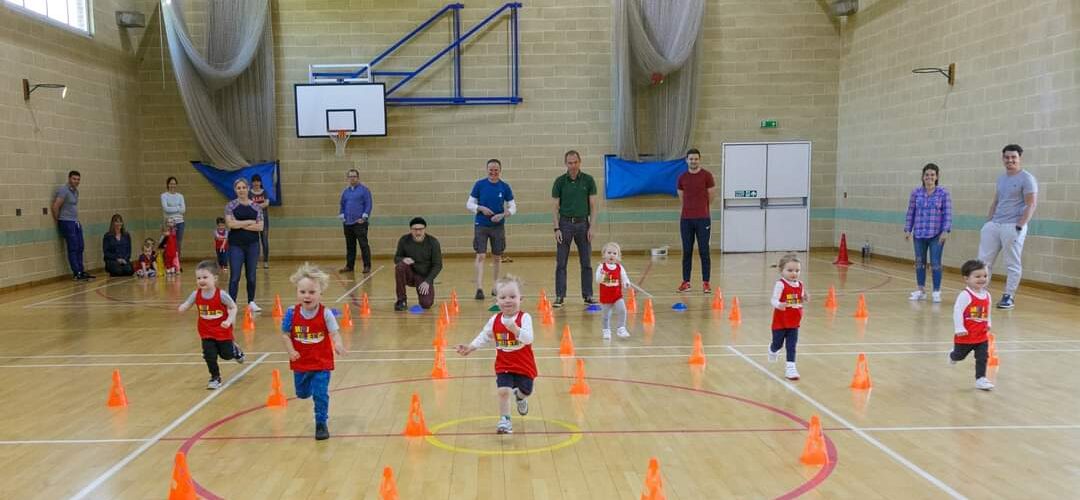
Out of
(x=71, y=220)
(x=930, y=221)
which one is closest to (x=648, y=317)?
(x=930, y=221)

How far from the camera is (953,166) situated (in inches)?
577

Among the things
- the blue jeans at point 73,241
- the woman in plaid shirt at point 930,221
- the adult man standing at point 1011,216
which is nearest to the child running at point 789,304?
the adult man standing at point 1011,216

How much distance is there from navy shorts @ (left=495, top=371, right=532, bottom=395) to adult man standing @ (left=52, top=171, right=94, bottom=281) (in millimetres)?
12710

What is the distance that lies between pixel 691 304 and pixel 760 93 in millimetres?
9316

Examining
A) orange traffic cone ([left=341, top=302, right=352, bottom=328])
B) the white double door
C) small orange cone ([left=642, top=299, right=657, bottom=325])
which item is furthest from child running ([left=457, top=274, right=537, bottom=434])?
the white double door

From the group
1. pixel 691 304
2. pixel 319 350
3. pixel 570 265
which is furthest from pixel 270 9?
pixel 319 350

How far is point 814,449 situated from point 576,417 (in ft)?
5.54

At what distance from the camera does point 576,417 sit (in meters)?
5.86

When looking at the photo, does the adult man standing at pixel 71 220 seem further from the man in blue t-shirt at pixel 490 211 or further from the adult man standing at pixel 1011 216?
the adult man standing at pixel 1011 216

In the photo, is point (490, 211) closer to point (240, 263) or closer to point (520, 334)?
point (240, 263)

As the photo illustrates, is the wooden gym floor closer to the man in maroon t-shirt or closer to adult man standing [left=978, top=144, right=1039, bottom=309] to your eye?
adult man standing [left=978, top=144, right=1039, bottom=309]

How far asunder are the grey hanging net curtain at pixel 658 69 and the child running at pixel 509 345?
13.5m

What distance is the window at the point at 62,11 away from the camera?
47.7 ft

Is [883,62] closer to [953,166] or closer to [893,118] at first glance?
[893,118]
